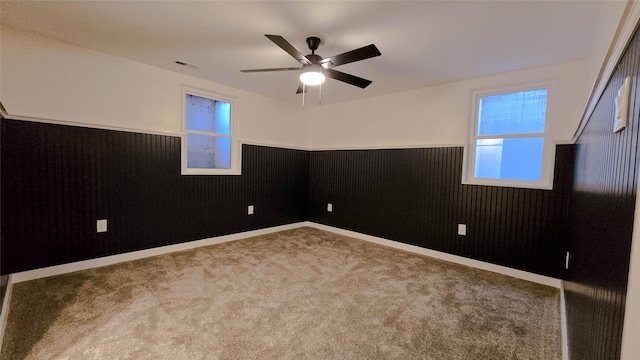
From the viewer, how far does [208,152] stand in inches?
155

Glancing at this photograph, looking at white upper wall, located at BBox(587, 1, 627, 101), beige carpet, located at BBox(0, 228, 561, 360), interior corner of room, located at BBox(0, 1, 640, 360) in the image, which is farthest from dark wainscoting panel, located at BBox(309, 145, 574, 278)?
white upper wall, located at BBox(587, 1, 627, 101)

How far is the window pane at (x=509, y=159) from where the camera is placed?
297 centimetres

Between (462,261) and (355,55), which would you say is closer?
(355,55)

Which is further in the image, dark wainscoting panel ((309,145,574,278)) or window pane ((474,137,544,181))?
window pane ((474,137,544,181))

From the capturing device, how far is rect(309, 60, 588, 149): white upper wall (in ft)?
8.93

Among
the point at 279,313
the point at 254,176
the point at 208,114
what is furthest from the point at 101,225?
the point at 279,313

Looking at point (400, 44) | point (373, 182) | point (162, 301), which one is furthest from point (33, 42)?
point (373, 182)

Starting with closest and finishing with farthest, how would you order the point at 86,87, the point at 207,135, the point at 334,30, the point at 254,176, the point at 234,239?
1. the point at 334,30
2. the point at 86,87
3. the point at 207,135
4. the point at 234,239
5. the point at 254,176

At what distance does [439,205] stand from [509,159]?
3.14 feet

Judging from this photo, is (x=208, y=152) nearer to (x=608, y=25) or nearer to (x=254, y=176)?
(x=254, y=176)

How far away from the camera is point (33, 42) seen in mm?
2516

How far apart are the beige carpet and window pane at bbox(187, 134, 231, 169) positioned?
135 cm

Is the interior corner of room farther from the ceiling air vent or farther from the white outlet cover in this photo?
the white outlet cover

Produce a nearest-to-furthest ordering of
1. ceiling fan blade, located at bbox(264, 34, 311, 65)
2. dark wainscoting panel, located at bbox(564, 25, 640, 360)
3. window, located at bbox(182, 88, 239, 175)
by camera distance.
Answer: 1. dark wainscoting panel, located at bbox(564, 25, 640, 360)
2. ceiling fan blade, located at bbox(264, 34, 311, 65)
3. window, located at bbox(182, 88, 239, 175)
